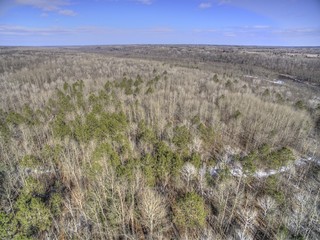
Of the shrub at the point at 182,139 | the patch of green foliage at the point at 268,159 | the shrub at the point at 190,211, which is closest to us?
the shrub at the point at 190,211

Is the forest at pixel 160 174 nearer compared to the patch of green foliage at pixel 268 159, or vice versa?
the forest at pixel 160 174

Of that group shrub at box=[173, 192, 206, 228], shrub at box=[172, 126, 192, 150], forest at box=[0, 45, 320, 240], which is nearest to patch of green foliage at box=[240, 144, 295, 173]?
forest at box=[0, 45, 320, 240]

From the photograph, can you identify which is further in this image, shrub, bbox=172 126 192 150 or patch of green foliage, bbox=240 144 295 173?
shrub, bbox=172 126 192 150

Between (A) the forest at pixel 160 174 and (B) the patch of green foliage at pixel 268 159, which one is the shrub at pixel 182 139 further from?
(B) the patch of green foliage at pixel 268 159

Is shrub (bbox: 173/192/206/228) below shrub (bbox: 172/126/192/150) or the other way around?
below

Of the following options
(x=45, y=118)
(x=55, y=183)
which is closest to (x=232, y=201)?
(x=55, y=183)

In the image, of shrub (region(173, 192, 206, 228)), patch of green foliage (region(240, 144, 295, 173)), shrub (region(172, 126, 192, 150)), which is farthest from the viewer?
shrub (region(172, 126, 192, 150))

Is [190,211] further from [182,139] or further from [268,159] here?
[268,159]

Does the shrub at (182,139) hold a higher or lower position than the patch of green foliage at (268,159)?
higher

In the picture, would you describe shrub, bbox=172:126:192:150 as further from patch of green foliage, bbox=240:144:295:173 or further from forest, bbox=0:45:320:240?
patch of green foliage, bbox=240:144:295:173

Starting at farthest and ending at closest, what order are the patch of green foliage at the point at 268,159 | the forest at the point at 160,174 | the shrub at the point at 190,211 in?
the patch of green foliage at the point at 268,159 → the forest at the point at 160,174 → the shrub at the point at 190,211

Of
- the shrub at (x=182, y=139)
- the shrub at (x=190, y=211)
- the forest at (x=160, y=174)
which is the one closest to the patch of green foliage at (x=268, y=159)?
the forest at (x=160, y=174)

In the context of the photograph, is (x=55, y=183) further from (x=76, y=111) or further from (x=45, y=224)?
(x=76, y=111)
